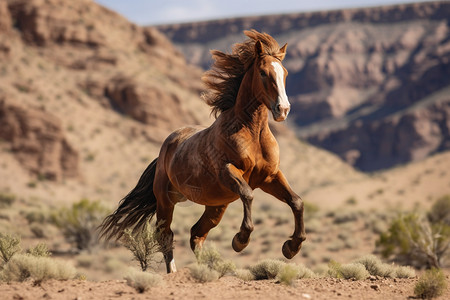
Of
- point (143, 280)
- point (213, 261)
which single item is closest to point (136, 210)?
point (213, 261)

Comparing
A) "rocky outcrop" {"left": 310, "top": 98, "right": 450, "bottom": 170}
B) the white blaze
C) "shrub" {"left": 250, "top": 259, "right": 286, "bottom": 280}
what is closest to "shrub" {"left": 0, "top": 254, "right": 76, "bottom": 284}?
"shrub" {"left": 250, "top": 259, "right": 286, "bottom": 280}

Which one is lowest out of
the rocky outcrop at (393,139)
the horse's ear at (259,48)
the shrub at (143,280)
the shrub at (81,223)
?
the shrub at (81,223)

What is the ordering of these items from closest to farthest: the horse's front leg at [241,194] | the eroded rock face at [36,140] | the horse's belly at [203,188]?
the horse's front leg at [241,194] < the horse's belly at [203,188] < the eroded rock face at [36,140]

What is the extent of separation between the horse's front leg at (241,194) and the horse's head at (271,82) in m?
0.85

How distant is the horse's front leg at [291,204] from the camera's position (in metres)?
6.08

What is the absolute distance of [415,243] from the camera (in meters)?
15.5

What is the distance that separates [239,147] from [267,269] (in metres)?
2.44

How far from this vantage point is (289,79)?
125875mm

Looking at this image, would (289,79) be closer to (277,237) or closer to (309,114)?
(309,114)

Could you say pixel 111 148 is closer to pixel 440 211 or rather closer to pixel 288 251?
pixel 440 211

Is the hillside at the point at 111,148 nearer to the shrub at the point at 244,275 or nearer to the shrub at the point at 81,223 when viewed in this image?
the shrub at the point at 81,223

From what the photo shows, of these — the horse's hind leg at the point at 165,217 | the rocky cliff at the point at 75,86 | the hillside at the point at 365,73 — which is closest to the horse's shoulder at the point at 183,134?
the horse's hind leg at the point at 165,217

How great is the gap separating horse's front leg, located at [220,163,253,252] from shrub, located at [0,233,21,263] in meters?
3.90

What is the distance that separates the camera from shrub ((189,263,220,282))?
6346 mm
